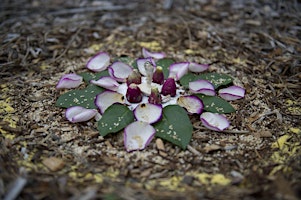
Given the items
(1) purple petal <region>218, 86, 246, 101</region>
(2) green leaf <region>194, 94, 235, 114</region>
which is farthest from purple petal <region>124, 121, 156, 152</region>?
(1) purple petal <region>218, 86, 246, 101</region>

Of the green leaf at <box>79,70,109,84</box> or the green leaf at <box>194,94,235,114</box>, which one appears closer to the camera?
the green leaf at <box>194,94,235,114</box>

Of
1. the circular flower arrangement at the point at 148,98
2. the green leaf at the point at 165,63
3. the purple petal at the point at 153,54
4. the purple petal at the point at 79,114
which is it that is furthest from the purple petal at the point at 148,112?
the purple petal at the point at 153,54

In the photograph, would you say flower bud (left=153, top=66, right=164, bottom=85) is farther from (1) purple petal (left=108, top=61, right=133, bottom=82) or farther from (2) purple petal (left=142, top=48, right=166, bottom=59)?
(2) purple petal (left=142, top=48, right=166, bottom=59)

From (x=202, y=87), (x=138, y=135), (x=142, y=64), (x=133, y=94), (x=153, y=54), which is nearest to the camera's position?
(x=138, y=135)

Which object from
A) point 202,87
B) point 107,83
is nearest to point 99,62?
point 107,83

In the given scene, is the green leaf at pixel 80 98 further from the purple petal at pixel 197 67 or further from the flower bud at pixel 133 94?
the purple petal at pixel 197 67

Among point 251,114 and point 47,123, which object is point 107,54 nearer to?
point 47,123

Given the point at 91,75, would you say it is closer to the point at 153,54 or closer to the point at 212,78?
the point at 153,54
